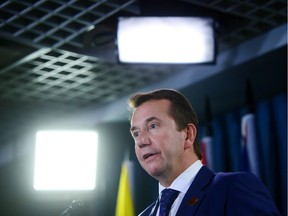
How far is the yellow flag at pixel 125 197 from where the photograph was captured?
178 inches

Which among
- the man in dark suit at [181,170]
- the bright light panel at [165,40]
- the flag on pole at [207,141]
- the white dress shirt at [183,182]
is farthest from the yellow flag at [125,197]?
the white dress shirt at [183,182]

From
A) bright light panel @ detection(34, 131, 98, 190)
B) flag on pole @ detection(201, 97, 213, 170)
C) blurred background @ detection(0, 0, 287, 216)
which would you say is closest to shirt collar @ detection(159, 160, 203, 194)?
blurred background @ detection(0, 0, 287, 216)

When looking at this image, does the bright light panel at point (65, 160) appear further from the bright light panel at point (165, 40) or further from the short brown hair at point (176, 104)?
the short brown hair at point (176, 104)

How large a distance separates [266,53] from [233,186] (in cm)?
191

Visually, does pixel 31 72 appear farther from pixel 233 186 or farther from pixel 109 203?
pixel 233 186

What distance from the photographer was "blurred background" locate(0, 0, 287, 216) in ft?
9.97

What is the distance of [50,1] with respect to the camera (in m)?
2.88

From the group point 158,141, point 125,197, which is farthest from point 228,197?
point 125,197

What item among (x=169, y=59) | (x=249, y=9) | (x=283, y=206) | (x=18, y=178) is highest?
(x=249, y=9)

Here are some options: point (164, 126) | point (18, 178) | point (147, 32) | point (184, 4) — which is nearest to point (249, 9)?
point (184, 4)

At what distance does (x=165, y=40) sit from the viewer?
305 cm

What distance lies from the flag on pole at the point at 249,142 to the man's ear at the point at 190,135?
2058 millimetres

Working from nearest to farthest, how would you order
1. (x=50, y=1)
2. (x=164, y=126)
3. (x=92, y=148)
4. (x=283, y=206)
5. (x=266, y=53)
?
(x=164, y=126) < (x=50, y=1) < (x=266, y=53) < (x=92, y=148) < (x=283, y=206)

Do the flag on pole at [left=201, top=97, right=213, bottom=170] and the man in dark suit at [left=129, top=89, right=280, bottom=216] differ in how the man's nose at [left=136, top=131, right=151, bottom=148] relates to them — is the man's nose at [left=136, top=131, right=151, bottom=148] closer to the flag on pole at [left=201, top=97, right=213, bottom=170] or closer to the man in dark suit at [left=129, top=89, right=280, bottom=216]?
the man in dark suit at [left=129, top=89, right=280, bottom=216]
